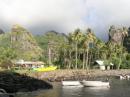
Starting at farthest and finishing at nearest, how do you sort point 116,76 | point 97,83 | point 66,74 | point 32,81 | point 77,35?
point 77,35 → point 116,76 → point 66,74 → point 97,83 → point 32,81

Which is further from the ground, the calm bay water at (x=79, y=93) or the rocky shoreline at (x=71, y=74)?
the rocky shoreline at (x=71, y=74)

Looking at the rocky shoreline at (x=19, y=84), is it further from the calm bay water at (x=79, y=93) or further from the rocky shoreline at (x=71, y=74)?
the rocky shoreline at (x=71, y=74)

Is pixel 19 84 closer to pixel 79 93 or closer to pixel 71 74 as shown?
pixel 79 93

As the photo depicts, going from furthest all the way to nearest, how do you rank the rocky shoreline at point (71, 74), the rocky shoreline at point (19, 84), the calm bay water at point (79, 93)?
the rocky shoreline at point (71, 74)
the calm bay water at point (79, 93)
the rocky shoreline at point (19, 84)

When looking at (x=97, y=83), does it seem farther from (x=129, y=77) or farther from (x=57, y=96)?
(x=129, y=77)

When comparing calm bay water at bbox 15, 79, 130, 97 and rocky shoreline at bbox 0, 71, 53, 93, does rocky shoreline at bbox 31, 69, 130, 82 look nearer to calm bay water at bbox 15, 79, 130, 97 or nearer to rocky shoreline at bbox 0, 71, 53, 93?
calm bay water at bbox 15, 79, 130, 97

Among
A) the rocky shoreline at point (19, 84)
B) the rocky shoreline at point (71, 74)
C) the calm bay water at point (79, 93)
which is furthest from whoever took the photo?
the rocky shoreline at point (71, 74)

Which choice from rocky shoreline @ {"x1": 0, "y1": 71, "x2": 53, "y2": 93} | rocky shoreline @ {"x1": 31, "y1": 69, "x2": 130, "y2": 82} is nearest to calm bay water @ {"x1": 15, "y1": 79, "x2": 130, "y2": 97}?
rocky shoreline @ {"x1": 0, "y1": 71, "x2": 53, "y2": 93}

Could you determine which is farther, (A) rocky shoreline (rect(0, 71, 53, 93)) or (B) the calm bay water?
(B) the calm bay water

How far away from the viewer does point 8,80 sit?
92.0 m

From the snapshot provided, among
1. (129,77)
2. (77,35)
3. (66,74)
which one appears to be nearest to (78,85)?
(66,74)

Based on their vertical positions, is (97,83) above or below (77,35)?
below

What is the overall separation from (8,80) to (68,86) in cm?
3154

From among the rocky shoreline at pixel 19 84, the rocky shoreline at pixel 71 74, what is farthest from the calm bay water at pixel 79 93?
the rocky shoreline at pixel 71 74
